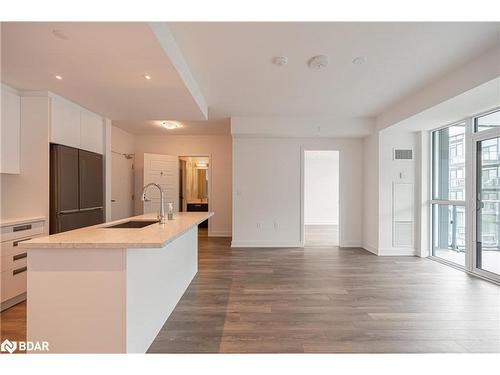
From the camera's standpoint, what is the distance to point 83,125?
155 inches

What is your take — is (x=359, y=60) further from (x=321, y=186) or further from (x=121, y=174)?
(x=321, y=186)

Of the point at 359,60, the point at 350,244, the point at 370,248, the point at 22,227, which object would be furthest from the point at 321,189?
the point at 22,227

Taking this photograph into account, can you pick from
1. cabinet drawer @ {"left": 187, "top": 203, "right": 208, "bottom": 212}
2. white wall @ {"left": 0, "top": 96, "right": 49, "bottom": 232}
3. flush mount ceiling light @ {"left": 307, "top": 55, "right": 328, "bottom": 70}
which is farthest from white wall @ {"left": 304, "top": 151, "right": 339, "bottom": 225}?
white wall @ {"left": 0, "top": 96, "right": 49, "bottom": 232}

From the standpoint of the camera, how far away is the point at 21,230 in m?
2.85

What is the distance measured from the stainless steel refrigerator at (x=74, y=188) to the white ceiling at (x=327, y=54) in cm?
200

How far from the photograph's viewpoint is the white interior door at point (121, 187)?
19.0 ft

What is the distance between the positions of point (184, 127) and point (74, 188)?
295 cm

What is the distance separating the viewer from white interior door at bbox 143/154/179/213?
6340 mm

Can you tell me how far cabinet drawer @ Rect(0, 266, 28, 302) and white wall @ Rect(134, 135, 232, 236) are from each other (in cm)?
402

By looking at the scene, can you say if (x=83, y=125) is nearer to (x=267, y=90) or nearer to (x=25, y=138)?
(x=25, y=138)

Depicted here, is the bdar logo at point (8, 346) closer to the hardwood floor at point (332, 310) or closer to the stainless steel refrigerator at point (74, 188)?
the hardwood floor at point (332, 310)

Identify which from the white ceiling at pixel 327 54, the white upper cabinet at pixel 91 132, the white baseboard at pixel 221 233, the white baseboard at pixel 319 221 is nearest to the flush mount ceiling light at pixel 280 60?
the white ceiling at pixel 327 54

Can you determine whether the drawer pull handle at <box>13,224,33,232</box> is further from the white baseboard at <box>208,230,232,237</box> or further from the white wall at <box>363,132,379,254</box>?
the white wall at <box>363,132,379,254</box>
